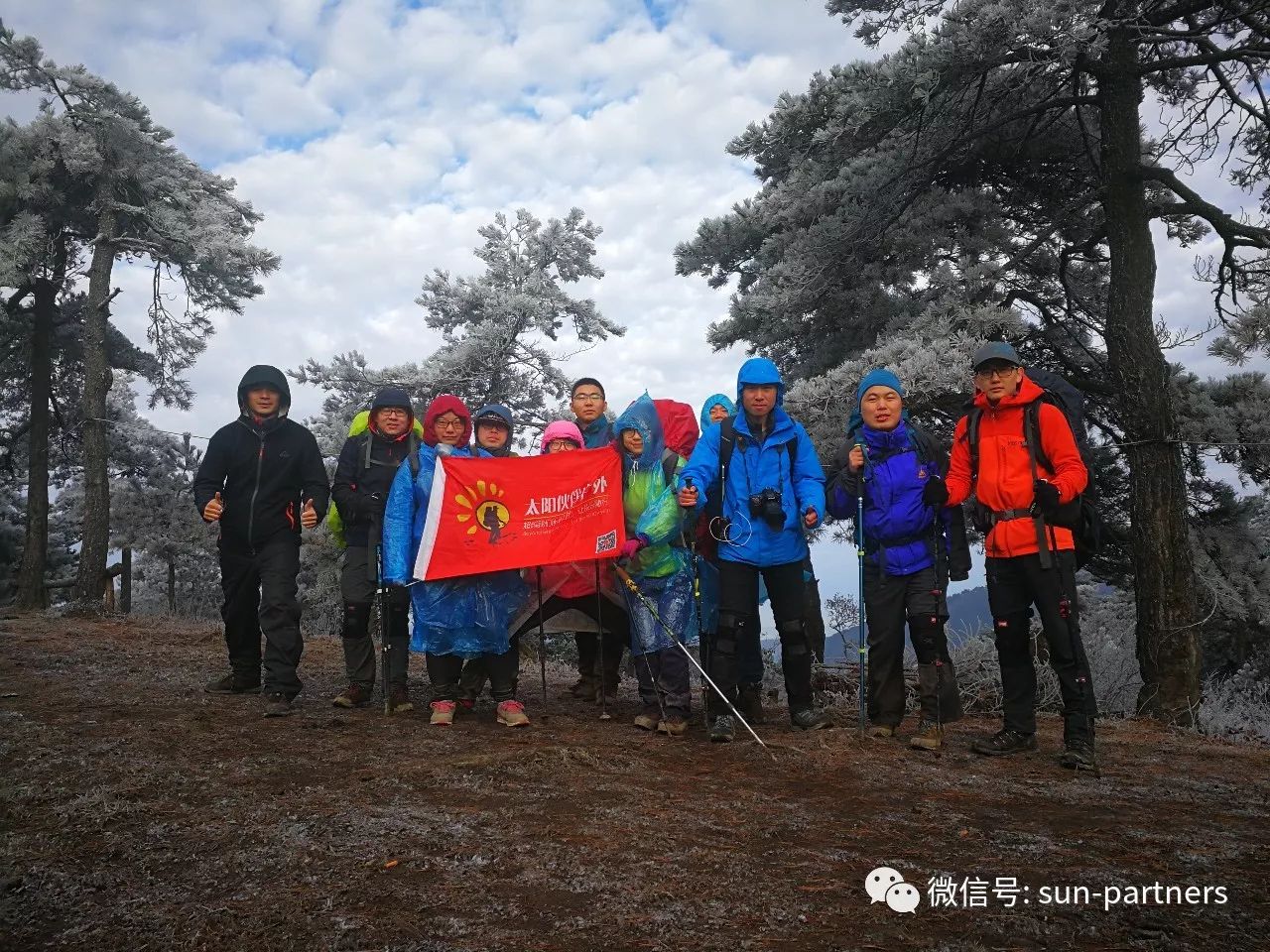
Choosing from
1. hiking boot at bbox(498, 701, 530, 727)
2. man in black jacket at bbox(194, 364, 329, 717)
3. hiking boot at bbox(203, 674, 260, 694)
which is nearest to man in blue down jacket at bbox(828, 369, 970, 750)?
hiking boot at bbox(498, 701, 530, 727)

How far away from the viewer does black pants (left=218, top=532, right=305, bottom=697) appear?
20.5 feet

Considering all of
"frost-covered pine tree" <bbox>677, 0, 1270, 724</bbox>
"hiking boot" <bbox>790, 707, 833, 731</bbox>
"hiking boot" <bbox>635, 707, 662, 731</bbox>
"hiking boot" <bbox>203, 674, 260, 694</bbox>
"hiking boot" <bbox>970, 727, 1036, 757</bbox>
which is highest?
"frost-covered pine tree" <bbox>677, 0, 1270, 724</bbox>

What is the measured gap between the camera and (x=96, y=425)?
16656 mm

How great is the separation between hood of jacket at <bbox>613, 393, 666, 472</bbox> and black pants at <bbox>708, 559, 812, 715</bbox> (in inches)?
42.4

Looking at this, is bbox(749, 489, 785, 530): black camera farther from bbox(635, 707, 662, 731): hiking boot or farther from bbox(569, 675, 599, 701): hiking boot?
bbox(569, 675, 599, 701): hiking boot

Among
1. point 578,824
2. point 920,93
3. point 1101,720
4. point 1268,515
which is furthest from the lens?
point 1268,515

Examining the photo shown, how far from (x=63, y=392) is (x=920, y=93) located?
2197 centimetres

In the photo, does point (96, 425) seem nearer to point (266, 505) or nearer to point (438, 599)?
point (266, 505)

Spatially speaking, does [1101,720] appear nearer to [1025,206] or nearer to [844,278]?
[844,278]

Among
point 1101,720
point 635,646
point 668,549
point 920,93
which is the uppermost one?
point 920,93

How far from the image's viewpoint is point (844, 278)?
1052cm

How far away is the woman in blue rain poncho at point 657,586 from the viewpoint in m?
6.09

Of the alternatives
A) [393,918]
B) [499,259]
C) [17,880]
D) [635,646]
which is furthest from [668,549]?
[499,259]

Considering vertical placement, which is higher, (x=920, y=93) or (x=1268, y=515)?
(x=920, y=93)
